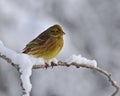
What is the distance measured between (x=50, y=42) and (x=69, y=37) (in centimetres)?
511

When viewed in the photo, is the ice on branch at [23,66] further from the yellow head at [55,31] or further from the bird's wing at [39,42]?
the yellow head at [55,31]

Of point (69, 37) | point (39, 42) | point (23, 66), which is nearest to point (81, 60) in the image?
point (23, 66)

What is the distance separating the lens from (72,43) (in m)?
7.34

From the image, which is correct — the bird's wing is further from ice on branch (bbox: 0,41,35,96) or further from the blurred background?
the blurred background

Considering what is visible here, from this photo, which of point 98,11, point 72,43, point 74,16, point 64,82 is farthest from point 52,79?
point 98,11

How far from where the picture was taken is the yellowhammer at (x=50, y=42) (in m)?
2.02

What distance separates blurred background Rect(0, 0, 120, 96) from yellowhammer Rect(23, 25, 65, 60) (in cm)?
384

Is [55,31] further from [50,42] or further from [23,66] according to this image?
[23,66]

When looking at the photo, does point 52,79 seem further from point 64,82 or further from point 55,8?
point 55,8

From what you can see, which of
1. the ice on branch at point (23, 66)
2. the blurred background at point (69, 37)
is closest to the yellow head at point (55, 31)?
the ice on branch at point (23, 66)

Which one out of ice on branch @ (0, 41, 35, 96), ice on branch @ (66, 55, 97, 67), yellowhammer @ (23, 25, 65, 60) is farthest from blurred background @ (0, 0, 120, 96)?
ice on branch @ (0, 41, 35, 96)

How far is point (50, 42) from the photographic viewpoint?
2.26 metres

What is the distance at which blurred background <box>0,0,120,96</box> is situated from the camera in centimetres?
662

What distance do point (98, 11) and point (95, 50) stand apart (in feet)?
3.23
